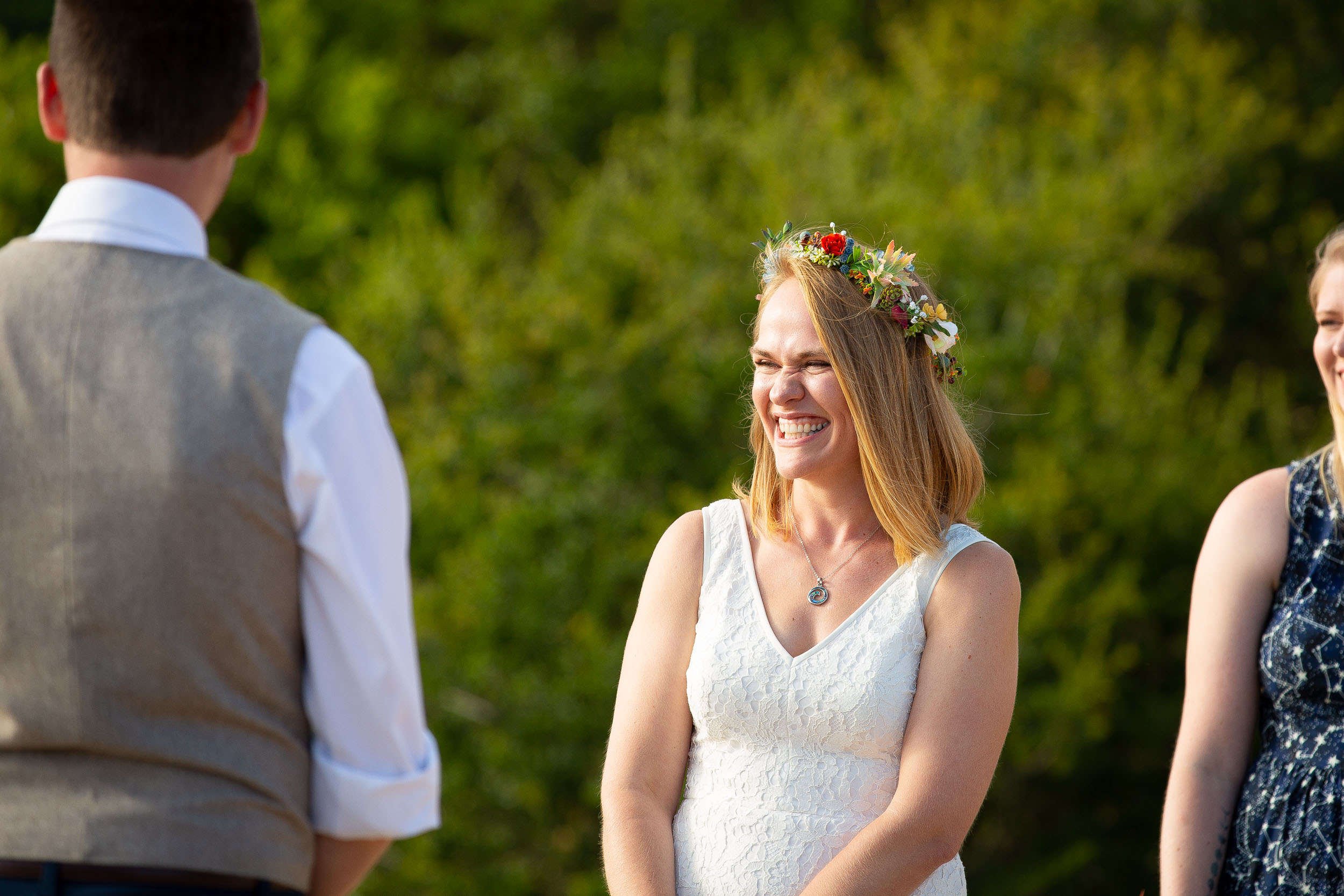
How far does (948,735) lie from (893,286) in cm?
90

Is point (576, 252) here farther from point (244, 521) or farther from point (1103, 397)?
point (244, 521)

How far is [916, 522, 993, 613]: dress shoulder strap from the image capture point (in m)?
2.61

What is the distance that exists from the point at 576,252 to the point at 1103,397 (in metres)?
3.11

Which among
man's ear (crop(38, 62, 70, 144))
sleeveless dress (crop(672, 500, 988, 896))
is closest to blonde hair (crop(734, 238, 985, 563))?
sleeveless dress (crop(672, 500, 988, 896))

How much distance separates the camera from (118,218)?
168 cm

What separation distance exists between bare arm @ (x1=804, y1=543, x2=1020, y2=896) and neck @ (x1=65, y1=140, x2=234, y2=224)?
4.89ft

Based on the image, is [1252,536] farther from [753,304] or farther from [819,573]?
[753,304]

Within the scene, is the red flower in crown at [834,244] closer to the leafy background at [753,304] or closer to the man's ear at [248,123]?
the man's ear at [248,123]

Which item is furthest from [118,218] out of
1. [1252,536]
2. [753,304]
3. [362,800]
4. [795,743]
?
[753,304]

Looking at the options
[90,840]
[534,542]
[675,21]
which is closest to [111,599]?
[90,840]

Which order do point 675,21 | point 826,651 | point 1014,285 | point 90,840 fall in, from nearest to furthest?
point 90,840
point 826,651
point 1014,285
point 675,21

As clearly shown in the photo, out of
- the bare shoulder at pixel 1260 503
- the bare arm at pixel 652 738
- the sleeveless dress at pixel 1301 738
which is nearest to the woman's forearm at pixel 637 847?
the bare arm at pixel 652 738

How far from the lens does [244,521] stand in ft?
5.34

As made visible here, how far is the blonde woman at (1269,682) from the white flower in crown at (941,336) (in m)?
0.66
